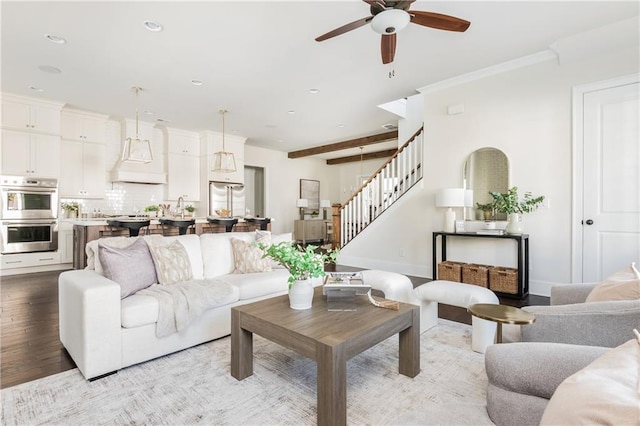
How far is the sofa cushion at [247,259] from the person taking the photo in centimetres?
342

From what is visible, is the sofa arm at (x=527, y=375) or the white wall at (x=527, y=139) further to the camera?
the white wall at (x=527, y=139)

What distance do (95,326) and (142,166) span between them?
548 cm

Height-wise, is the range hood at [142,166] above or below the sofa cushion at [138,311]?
above

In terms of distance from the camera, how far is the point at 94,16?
10.3 ft

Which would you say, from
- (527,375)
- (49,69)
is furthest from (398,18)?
(49,69)

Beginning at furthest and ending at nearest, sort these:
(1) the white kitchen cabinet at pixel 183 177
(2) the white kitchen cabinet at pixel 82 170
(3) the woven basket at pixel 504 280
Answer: (1) the white kitchen cabinet at pixel 183 177 → (2) the white kitchen cabinet at pixel 82 170 → (3) the woven basket at pixel 504 280

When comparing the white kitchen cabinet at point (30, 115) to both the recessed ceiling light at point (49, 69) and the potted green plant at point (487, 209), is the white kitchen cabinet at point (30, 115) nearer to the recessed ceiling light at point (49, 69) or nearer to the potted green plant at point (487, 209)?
the recessed ceiling light at point (49, 69)

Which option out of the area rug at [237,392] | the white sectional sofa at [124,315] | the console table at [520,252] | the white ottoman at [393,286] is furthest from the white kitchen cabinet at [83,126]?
the console table at [520,252]

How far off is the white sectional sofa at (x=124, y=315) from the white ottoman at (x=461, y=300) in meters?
0.18

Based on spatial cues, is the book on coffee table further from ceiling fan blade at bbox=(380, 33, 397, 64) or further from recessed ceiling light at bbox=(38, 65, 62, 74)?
recessed ceiling light at bbox=(38, 65, 62, 74)

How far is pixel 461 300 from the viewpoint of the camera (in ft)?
9.05

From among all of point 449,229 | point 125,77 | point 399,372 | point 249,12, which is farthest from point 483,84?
point 125,77

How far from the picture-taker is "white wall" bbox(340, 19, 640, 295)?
393cm

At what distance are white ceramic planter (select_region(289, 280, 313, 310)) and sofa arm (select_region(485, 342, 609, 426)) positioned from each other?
117 cm
